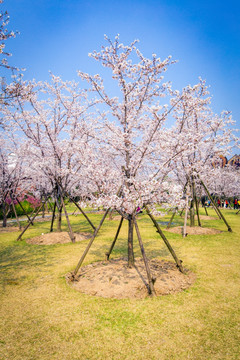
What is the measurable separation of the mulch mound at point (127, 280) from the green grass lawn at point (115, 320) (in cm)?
28

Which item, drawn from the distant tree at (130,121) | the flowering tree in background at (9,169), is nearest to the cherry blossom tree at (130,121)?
the distant tree at (130,121)

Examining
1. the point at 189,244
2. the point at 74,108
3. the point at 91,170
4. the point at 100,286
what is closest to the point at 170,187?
→ the point at 91,170

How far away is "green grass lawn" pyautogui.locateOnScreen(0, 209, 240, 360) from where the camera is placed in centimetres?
364

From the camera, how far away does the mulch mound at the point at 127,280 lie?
5.70 meters

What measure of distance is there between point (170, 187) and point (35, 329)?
186 inches

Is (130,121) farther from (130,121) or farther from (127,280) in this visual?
(127,280)

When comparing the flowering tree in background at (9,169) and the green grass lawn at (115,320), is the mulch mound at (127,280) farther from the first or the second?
the flowering tree in background at (9,169)

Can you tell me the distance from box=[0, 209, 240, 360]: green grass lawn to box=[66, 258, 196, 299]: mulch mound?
28cm

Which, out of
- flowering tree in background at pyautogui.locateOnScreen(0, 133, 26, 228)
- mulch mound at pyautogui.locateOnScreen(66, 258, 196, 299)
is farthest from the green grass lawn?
flowering tree in background at pyautogui.locateOnScreen(0, 133, 26, 228)

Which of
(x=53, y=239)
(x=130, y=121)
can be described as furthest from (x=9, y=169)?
(x=130, y=121)

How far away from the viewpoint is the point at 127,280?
246 inches

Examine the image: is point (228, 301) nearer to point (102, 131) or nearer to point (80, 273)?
point (80, 273)

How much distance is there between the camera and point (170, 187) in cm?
635

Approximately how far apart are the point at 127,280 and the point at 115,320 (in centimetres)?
179
